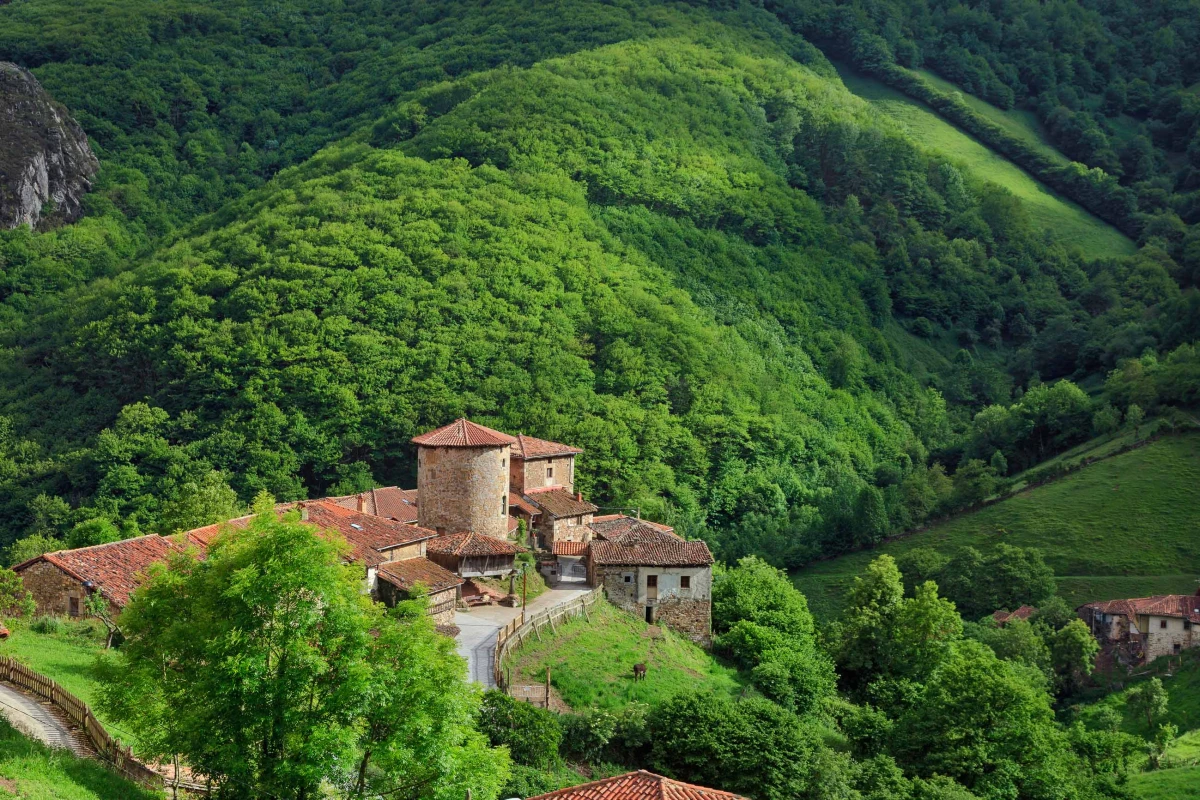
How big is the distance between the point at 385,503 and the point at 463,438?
1578cm

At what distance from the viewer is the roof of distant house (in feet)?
235

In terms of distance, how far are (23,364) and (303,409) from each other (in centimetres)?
2732

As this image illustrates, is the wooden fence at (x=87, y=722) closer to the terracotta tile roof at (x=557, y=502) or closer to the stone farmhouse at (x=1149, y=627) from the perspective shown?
the terracotta tile roof at (x=557, y=502)

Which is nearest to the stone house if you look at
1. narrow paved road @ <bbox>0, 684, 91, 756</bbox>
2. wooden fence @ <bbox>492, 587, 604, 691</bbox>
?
wooden fence @ <bbox>492, 587, 604, 691</bbox>

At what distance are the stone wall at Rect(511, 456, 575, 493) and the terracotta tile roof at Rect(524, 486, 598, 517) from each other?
0.40 m

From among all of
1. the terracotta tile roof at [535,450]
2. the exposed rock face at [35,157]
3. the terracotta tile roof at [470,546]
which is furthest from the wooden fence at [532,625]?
the exposed rock face at [35,157]

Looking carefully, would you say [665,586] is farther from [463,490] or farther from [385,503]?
[385,503]

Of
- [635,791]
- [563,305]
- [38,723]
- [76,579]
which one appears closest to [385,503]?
[76,579]

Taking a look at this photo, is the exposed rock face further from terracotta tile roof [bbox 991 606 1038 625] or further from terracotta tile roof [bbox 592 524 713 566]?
terracotta tile roof [bbox 592 524 713 566]

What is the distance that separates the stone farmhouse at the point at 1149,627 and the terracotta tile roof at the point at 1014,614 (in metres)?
3.91

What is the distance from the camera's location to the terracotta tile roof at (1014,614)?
3477 inches

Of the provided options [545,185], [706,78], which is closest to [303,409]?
[545,185]

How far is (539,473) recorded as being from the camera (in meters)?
71.6

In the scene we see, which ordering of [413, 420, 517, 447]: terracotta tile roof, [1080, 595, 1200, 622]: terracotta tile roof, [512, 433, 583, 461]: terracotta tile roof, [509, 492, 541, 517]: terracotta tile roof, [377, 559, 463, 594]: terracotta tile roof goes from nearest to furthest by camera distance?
[377, 559, 463, 594]: terracotta tile roof, [413, 420, 517, 447]: terracotta tile roof, [509, 492, 541, 517]: terracotta tile roof, [512, 433, 583, 461]: terracotta tile roof, [1080, 595, 1200, 622]: terracotta tile roof
